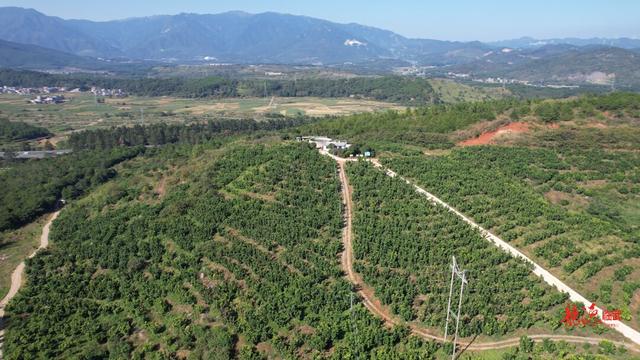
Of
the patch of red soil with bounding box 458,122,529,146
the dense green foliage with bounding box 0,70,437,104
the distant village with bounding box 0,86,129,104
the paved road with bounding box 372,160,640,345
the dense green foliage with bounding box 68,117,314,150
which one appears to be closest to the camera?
the paved road with bounding box 372,160,640,345

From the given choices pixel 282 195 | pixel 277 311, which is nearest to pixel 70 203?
pixel 282 195

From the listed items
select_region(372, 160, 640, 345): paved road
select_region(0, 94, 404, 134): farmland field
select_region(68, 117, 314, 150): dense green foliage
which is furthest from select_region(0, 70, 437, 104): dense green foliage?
select_region(372, 160, 640, 345): paved road

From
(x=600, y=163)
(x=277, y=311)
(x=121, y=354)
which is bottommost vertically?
(x=121, y=354)

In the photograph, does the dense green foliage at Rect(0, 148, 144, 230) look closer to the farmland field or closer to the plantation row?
the plantation row

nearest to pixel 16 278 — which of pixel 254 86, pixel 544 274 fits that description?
pixel 544 274

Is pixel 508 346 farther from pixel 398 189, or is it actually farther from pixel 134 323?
pixel 134 323

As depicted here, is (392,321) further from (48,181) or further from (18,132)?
(18,132)
